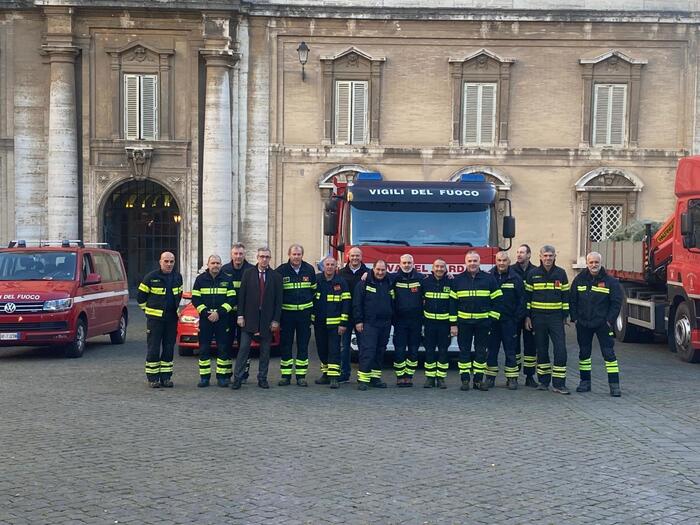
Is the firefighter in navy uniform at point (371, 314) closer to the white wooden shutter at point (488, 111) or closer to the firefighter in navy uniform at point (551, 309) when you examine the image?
the firefighter in navy uniform at point (551, 309)

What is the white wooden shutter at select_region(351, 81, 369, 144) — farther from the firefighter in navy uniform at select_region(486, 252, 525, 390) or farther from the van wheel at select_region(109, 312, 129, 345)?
the firefighter in navy uniform at select_region(486, 252, 525, 390)

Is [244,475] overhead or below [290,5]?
below

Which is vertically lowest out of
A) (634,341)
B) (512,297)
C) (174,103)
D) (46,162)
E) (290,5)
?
(634,341)

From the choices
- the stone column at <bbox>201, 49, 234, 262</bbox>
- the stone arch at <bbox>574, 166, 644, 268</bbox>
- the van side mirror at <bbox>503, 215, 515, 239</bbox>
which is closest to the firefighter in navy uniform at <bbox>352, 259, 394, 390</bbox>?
the van side mirror at <bbox>503, 215, 515, 239</bbox>

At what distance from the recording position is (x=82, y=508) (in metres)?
6.75

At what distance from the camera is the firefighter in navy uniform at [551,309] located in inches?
490

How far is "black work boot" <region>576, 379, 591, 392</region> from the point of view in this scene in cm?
1259

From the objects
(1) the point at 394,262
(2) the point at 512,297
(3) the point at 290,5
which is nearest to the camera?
(2) the point at 512,297

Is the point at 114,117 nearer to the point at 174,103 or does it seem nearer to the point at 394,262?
the point at 174,103

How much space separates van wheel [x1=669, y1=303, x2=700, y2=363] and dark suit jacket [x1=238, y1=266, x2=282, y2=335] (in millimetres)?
7374

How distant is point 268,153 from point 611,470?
21.8 m

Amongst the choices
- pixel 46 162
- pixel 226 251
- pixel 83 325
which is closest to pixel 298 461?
pixel 83 325

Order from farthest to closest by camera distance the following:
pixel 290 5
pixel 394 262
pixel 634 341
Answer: pixel 290 5
pixel 634 341
pixel 394 262

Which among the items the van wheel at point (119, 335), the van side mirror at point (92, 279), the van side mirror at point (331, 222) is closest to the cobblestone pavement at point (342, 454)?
the van side mirror at point (92, 279)
